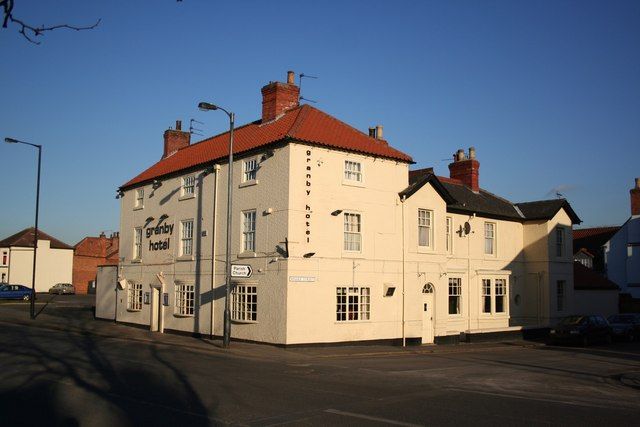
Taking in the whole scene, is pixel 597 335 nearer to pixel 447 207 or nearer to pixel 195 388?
pixel 447 207

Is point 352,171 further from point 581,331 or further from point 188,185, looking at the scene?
point 581,331

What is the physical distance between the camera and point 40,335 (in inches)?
1048

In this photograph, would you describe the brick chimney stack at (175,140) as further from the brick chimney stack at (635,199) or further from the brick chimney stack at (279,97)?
the brick chimney stack at (635,199)

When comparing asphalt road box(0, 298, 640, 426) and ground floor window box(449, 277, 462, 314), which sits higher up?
ground floor window box(449, 277, 462, 314)

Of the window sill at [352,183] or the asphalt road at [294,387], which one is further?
the window sill at [352,183]

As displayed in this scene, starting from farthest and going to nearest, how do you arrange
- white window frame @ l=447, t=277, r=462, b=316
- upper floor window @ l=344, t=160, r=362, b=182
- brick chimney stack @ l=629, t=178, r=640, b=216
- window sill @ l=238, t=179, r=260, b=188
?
brick chimney stack @ l=629, t=178, r=640, b=216, white window frame @ l=447, t=277, r=462, b=316, upper floor window @ l=344, t=160, r=362, b=182, window sill @ l=238, t=179, r=260, b=188

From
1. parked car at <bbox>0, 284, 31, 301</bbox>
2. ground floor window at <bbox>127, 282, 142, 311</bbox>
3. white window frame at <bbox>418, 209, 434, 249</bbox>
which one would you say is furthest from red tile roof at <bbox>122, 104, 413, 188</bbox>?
parked car at <bbox>0, 284, 31, 301</bbox>

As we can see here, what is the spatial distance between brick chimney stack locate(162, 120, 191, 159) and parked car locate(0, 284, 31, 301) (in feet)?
99.7

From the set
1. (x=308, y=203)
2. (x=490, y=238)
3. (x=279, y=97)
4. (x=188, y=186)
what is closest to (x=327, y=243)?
(x=308, y=203)

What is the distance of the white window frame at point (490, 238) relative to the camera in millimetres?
34062

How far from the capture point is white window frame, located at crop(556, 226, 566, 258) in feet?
120

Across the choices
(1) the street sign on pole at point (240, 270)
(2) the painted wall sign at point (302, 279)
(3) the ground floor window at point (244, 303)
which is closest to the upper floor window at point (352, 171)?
(2) the painted wall sign at point (302, 279)

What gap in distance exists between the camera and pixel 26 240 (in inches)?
2923

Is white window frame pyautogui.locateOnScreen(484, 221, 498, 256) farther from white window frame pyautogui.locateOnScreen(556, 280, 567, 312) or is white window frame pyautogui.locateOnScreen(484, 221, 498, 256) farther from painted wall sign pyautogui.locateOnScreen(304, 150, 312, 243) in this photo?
painted wall sign pyautogui.locateOnScreen(304, 150, 312, 243)
